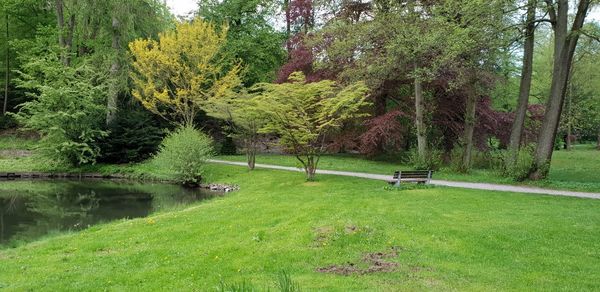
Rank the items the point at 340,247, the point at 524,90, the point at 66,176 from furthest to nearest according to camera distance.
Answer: the point at 66,176 < the point at 524,90 < the point at 340,247

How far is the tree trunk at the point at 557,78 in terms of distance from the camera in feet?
52.2

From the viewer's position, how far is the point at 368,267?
6.96 m

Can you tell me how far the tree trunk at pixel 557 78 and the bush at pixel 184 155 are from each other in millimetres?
14329

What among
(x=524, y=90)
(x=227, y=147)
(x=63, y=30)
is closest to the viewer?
Result: (x=524, y=90)

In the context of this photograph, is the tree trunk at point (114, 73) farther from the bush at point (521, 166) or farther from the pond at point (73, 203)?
the bush at point (521, 166)

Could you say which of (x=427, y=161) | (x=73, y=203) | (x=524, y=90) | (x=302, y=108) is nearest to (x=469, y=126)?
(x=524, y=90)

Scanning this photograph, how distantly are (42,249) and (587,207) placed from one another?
12772 mm

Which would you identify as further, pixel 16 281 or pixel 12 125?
pixel 12 125

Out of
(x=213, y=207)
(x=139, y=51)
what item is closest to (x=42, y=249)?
(x=213, y=207)

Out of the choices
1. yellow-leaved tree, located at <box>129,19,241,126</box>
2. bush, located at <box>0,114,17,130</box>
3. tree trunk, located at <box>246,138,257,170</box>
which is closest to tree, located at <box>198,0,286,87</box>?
yellow-leaved tree, located at <box>129,19,241,126</box>

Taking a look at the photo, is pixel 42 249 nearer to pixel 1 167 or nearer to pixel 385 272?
pixel 385 272

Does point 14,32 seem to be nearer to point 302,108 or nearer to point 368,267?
point 302,108

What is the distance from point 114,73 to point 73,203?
12822mm

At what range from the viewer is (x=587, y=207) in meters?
11.4
